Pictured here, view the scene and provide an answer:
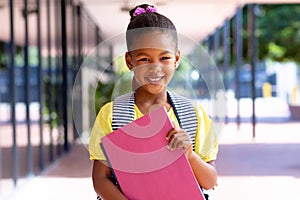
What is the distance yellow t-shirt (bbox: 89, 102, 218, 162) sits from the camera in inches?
56.0

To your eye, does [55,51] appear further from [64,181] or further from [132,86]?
[132,86]

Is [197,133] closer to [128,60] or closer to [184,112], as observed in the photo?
[184,112]

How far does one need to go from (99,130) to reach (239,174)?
210 inches

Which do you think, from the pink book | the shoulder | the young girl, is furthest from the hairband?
the pink book

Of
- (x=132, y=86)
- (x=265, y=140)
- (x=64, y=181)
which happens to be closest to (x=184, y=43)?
(x=132, y=86)

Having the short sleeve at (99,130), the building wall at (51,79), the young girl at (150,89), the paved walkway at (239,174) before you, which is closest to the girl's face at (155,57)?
the young girl at (150,89)

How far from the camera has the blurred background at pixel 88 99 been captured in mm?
1562

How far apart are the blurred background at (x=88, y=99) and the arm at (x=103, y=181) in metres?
0.06

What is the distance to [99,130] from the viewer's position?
1.44 meters

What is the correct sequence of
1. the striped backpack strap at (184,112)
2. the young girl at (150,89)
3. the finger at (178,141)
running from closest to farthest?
the finger at (178,141) < the young girl at (150,89) < the striped backpack strap at (184,112)

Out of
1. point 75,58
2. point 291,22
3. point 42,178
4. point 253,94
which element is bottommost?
point 42,178

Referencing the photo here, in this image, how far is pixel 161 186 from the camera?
136 centimetres

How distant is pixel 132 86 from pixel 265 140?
9091 mm

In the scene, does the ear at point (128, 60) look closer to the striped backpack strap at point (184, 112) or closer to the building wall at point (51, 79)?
the striped backpack strap at point (184, 112)
